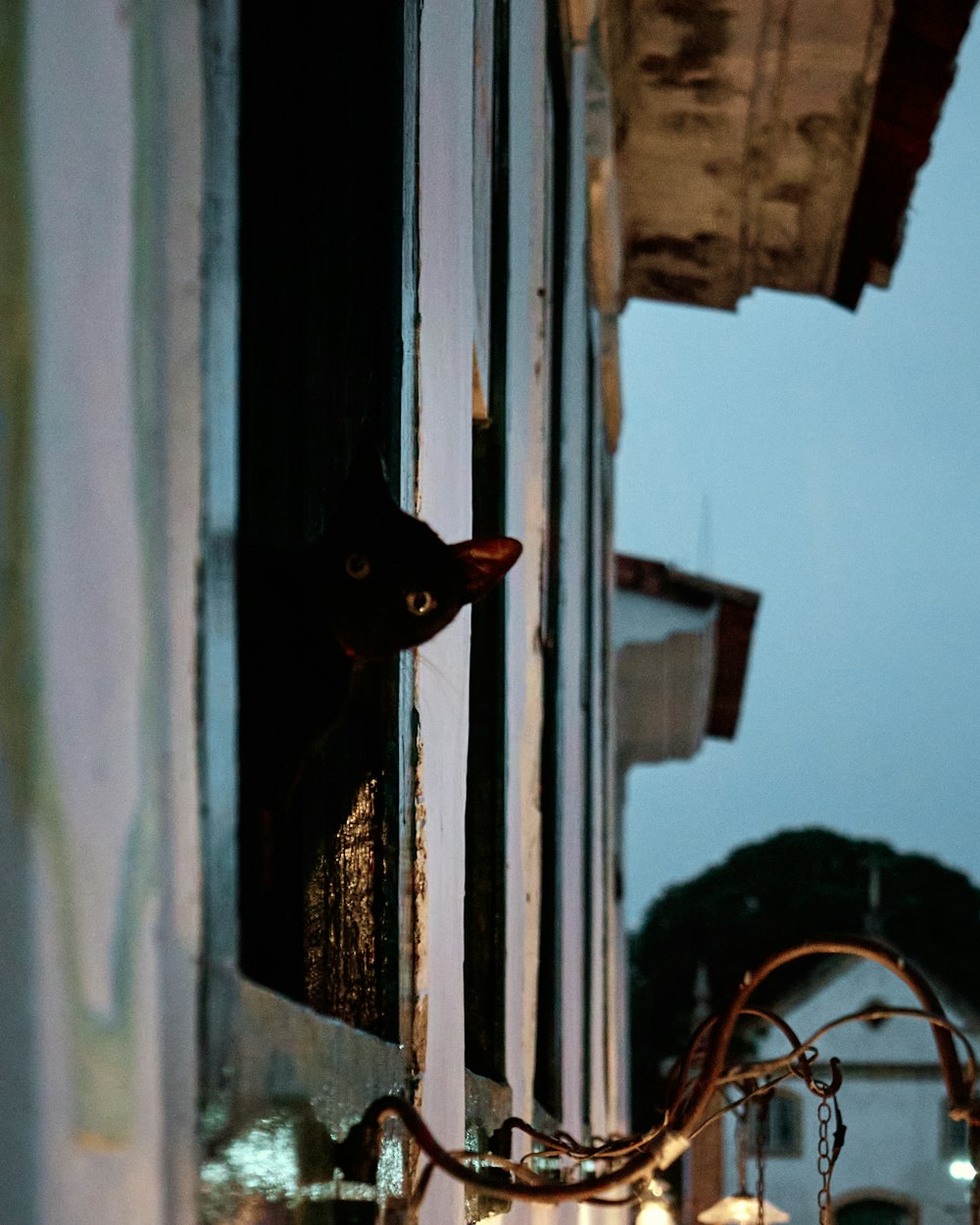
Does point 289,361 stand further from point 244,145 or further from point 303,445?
point 244,145

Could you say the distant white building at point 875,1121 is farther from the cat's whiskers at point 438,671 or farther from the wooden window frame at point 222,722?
the wooden window frame at point 222,722

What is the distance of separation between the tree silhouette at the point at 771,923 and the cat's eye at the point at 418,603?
109 feet

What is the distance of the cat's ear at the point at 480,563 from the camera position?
8.23 ft

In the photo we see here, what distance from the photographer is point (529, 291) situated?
6148 mm

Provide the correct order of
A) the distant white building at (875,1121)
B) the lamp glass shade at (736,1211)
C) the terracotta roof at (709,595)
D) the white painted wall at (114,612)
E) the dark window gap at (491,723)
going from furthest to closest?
the distant white building at (875,1121), the terracotta roof at (709,595), the lamp glass shade at (736,1211), the dark window gap at (491,723), the white painted wall at (114,612)

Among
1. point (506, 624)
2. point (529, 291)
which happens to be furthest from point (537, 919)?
point (529, 291)

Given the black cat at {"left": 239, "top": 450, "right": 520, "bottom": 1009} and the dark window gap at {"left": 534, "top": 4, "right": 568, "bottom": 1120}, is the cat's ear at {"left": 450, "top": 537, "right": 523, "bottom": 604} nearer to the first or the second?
the black cat at {"left": 239, "top": 450, "right": 520, "bottom": 1009}

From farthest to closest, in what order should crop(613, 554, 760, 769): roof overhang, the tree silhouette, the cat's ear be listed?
the tree silhouette < crop(613, 554, 760, 769): roof overhang < the cat's ear

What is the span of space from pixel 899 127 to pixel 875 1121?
28925 millimetres

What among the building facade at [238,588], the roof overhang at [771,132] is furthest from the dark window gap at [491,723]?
the roof overhang at [771,132]

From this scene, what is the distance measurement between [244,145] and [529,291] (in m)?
3.37

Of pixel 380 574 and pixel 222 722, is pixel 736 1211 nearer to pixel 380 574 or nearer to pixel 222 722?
pixel 380 574

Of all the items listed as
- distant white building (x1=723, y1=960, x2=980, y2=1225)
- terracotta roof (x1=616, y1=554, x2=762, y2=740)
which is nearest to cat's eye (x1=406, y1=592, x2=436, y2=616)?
terracotta roof (x1=616, y1=554, x2=762, y2=740)

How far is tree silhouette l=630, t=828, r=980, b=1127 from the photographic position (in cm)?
3600
